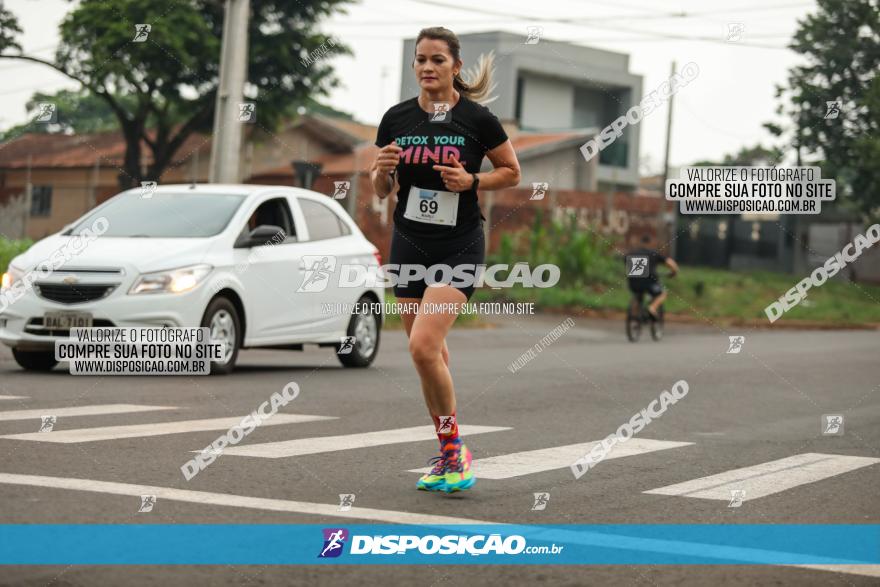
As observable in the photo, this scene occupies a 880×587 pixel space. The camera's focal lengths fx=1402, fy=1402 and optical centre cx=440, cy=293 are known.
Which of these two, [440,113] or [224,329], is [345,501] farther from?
[224,329]

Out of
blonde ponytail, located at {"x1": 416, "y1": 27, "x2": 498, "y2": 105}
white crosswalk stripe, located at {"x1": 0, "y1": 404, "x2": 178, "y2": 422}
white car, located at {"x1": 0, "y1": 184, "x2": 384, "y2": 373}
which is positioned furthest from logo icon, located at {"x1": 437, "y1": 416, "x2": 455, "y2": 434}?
white car, located at {"x1": 0, "y1": 184, "x2": 384, "y2": 373}

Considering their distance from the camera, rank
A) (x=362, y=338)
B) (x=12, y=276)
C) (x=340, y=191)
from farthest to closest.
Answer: (x=340, y=191)
(x=362, y=338)
(x=12, y=276)

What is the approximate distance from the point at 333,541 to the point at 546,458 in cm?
291

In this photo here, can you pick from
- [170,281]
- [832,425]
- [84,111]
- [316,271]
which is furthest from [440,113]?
[84,111]

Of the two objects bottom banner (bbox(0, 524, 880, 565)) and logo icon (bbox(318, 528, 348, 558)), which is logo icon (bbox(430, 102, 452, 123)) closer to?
bottom banner (bbox(0, 524, 880, 565))

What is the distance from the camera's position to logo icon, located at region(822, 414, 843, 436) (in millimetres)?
9851

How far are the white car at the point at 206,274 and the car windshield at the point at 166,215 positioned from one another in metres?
0.01

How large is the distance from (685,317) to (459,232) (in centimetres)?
2586

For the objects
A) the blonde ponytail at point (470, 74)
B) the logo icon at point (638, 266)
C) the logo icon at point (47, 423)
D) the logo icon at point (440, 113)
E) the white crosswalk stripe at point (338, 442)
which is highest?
the blonde ponytail at point (470, 74)

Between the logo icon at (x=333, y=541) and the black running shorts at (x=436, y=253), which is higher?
the black running shorts at (x=436, y=253)

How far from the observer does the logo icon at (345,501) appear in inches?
234

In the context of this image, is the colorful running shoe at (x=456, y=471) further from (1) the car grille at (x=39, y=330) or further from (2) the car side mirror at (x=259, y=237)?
(2) the car side mirror at (x=259, y=237)

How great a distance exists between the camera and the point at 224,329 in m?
12.6

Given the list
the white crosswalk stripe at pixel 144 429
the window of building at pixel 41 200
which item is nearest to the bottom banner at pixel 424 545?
the white crosswalk stripe at pixel 144 429
